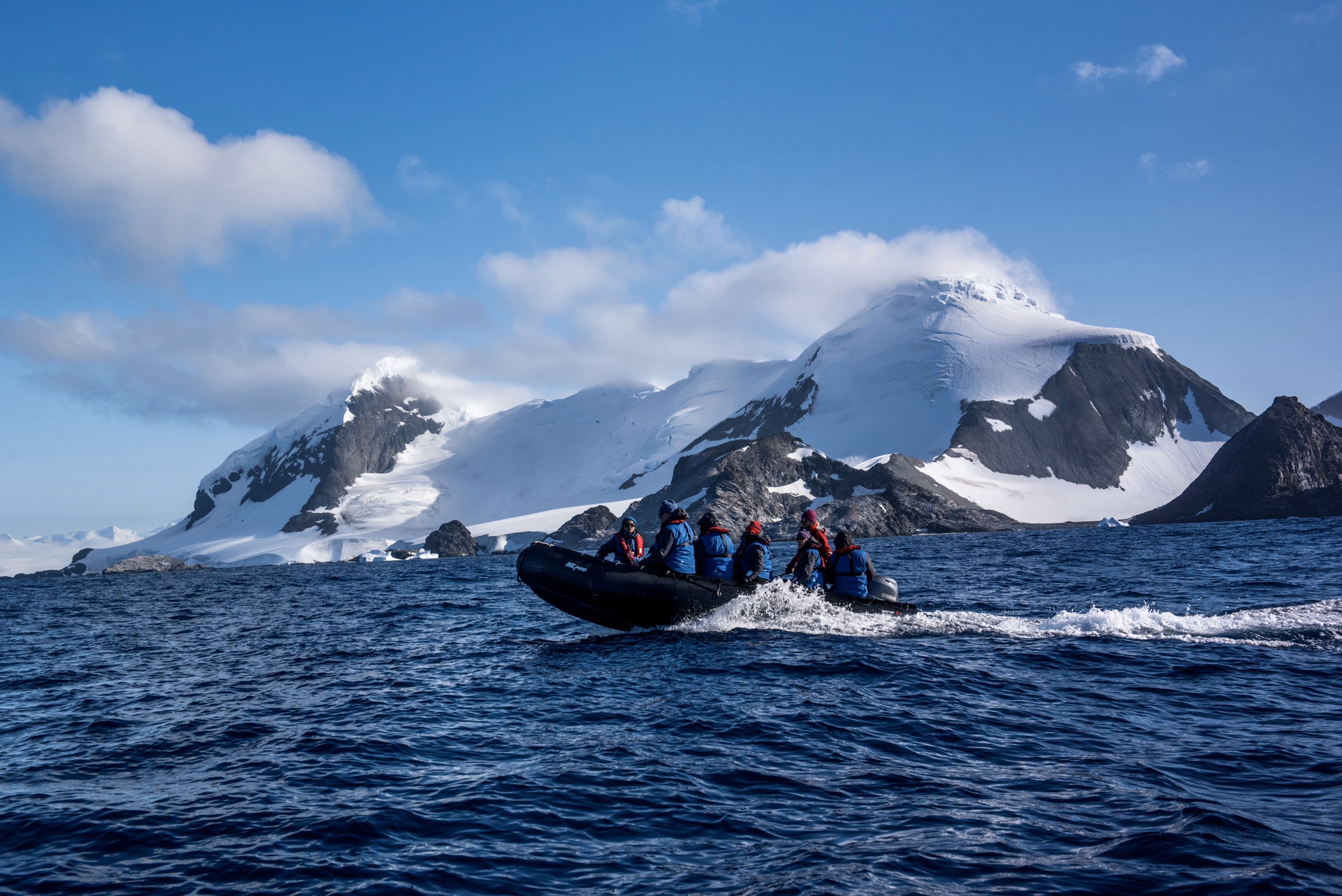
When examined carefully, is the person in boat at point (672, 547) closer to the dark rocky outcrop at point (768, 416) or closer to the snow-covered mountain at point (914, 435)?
the snow-covered mountain at point (914, 435)

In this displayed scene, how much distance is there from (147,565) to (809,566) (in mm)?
112601

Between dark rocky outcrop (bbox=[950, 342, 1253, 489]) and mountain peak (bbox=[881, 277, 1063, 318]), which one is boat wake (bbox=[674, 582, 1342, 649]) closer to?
dark rocky outcrop (bbox=[950, 342, 1253, 489])

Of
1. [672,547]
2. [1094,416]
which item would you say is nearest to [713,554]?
[672,547]

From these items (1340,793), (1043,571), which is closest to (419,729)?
(1340,793)

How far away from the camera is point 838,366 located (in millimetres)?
173000

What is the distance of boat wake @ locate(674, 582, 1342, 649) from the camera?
47.1 feet

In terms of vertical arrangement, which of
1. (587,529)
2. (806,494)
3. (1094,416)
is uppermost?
(1094,416)

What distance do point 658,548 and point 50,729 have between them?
9574 mm

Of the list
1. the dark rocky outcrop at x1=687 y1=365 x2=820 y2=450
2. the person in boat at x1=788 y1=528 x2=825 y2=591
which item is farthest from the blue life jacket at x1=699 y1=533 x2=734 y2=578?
the dark rocky outcrop at x1=687 y1=365 x2=820 y2=450

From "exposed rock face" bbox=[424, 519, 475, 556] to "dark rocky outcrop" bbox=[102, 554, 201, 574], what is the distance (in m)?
29.7

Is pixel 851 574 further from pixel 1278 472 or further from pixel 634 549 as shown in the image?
pixel 1278 472

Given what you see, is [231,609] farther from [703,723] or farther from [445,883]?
[445,883]

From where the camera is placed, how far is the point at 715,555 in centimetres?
1720

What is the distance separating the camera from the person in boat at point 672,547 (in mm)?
16438
